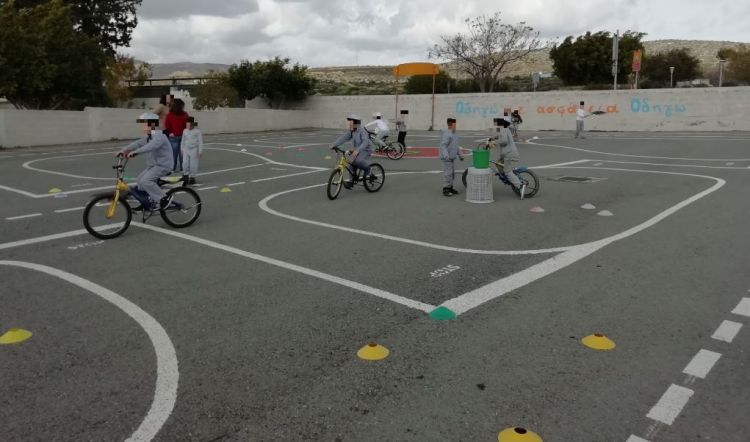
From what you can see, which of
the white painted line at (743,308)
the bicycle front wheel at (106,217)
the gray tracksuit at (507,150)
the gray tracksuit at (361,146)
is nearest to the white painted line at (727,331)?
the white painted line at (743,308)

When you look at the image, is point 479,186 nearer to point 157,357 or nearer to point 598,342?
point 598,342

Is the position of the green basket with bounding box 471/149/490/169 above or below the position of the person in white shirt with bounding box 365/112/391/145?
below

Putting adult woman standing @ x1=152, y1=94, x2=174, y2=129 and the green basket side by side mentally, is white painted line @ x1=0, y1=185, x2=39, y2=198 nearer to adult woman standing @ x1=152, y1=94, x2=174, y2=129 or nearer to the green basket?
adult woman standing @ x1=152, y1=94, x2=174, y2=129

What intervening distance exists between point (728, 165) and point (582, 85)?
165 ft

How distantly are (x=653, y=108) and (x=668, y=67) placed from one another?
118ft

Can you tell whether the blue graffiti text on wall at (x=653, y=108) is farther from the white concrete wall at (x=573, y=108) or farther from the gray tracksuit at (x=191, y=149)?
the gray tracksuit at (x=191, y=149)

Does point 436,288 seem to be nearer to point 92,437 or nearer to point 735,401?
point 735,401

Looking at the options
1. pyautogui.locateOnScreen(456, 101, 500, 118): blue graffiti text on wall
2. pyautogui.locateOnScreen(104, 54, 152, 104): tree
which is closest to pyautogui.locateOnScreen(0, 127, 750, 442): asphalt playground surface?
pyautogui.locateOnScreen(456, 101, 500, 118): blue graffiti text on wall

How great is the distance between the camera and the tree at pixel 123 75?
52.9 metres

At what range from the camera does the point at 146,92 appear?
60188 millimetres

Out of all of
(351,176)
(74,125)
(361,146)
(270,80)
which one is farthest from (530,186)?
(270,80)

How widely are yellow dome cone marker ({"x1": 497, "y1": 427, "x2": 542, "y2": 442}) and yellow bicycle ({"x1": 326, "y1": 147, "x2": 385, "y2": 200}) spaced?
816 centimetres

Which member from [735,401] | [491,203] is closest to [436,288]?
[735,401]

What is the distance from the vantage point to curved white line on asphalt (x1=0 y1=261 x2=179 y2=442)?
131 inches
